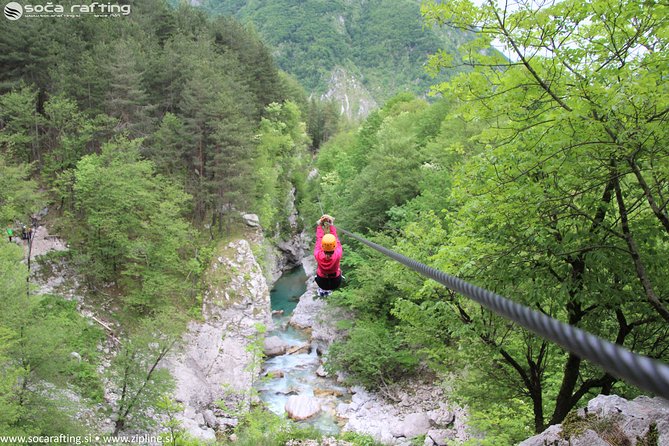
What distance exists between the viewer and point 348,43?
586 feet

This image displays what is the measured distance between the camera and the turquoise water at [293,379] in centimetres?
1816

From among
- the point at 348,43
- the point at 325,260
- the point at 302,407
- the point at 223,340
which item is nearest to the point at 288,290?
the point at 223,340

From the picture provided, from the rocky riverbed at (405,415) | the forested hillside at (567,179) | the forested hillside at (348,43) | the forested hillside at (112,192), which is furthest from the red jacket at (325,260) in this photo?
the forested hillside at (348,43)

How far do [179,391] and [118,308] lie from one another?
6050 millimetres

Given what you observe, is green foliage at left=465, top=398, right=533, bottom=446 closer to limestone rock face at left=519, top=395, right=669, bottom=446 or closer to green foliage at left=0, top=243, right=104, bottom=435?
limestone rock face at left=519, top=395, right=669, bottom=446

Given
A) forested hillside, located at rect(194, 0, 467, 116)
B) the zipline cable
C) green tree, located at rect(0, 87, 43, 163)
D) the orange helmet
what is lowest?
the zipline cable

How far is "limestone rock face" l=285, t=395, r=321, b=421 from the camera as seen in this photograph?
58.6ft

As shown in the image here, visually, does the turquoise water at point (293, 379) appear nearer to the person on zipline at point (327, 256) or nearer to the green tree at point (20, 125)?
the person on zipline at point (327, 256)

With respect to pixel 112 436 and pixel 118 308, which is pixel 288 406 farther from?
pixel 118 308

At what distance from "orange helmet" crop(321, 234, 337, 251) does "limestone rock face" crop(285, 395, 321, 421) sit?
12579 millimetres

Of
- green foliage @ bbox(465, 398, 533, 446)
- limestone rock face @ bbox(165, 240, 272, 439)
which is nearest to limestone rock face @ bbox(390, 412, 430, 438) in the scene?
limestone rock face @ bbox(165, 240, 272, 439)

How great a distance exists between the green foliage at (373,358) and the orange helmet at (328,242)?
1251 cm

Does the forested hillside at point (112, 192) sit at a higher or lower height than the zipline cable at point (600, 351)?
higher

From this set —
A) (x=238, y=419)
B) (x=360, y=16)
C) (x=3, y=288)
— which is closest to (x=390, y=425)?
(x=238, y=419)
